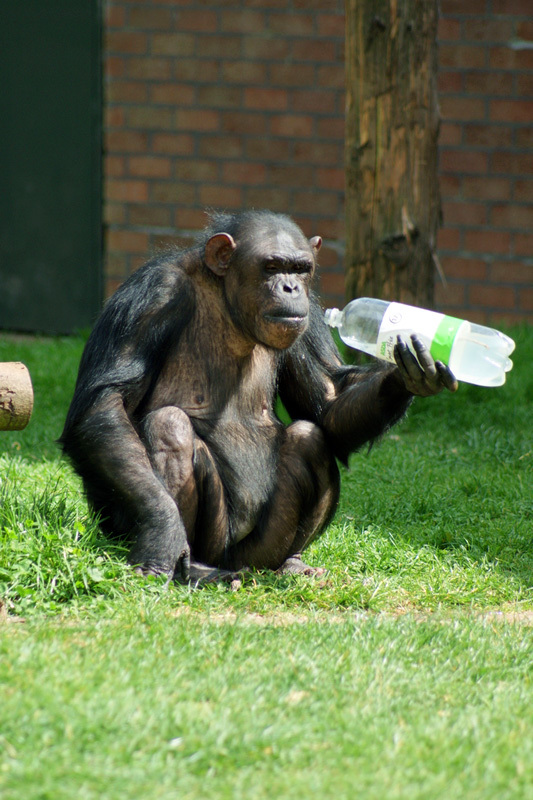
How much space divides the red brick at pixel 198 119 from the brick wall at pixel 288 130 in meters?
0.01

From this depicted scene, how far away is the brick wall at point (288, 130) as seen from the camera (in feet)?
30.0

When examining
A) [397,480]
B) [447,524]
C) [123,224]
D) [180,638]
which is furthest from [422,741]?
[123,224]

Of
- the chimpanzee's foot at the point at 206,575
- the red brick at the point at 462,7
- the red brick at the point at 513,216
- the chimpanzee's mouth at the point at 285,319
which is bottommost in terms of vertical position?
the chimpanzee's foot at the point at 206,575

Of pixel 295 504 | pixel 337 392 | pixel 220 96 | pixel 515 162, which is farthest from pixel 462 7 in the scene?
pixel 295 504

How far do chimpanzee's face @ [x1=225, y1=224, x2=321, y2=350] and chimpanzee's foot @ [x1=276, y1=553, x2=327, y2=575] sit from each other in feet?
3.03

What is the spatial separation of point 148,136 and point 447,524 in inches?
222

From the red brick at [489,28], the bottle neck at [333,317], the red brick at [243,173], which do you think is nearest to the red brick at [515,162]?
the red brick at [489,28]

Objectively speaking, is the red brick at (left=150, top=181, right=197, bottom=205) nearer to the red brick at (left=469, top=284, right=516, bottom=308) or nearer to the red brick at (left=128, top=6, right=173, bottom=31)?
the red brick at (left=128, top=6, right=173, bottom=31)

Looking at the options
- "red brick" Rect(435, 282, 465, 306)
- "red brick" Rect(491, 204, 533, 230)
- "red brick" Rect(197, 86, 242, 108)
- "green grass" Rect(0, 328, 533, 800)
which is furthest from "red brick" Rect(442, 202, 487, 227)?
"green grass" Rect(0, 328, 533, 800)

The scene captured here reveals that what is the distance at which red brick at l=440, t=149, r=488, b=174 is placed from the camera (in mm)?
9297

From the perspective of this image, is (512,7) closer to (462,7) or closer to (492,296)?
(462,7)

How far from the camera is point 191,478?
13.3ft

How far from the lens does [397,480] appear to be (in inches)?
225

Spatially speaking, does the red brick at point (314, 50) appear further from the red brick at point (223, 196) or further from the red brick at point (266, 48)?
the red brick at point (223, 196)
